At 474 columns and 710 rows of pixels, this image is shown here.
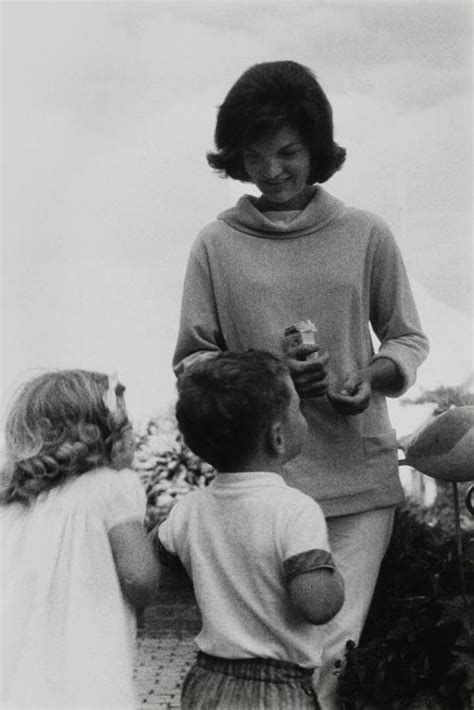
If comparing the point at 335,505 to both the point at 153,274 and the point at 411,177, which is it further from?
the point at 153,274

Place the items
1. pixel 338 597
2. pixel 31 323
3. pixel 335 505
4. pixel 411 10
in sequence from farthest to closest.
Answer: pixel 31 323, pixel 411 10, pixel 335 505, pixel 338 597

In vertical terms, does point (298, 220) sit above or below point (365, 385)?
above

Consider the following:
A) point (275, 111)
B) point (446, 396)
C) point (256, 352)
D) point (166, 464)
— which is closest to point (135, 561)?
point (256, 352)

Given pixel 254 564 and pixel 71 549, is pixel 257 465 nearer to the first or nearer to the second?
pixel 254 564

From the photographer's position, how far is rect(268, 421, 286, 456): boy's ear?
8.73 feet

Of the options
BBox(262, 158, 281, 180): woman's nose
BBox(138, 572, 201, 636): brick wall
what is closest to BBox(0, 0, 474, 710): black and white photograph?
BBox(262, 158, 281, 180): woman's nose

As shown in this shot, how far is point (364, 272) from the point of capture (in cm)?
325

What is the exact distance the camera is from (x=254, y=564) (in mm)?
2619

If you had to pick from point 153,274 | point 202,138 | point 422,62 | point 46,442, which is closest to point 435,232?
point 422,62

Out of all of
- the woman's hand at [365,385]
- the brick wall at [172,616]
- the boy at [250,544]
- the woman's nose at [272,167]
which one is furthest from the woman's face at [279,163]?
the brick wall at [172,616]

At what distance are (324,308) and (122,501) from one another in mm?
815

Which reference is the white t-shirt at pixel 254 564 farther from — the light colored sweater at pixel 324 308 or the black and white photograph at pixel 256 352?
the light colored sweater at pixel 324 308

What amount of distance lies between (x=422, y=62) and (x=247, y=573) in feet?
7.33

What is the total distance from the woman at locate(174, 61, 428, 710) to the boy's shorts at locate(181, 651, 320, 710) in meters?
0.49
